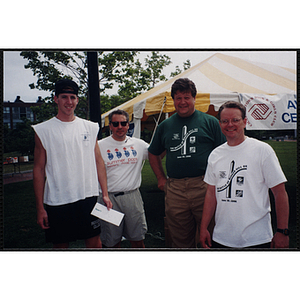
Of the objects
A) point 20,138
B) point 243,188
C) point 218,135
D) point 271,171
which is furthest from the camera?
point 20,138

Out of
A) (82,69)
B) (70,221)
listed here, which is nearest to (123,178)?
(70,221)

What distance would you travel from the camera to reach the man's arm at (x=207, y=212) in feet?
7.86

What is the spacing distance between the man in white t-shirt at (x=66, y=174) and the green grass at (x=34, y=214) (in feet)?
0.52

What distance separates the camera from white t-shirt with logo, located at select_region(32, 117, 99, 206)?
98.0 inches

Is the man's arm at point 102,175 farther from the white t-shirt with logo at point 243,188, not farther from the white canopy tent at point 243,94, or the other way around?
the white t-shirt with logo at point 243,188

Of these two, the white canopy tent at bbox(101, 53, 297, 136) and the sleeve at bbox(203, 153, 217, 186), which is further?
the white canopy tent at bbox(101, 53, 297, 136)

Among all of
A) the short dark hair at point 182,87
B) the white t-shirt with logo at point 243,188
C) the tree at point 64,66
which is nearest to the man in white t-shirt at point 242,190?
the white t-shirt with logo at point 243,188

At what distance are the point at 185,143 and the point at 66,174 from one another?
1231mm

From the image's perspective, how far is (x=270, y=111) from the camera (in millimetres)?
2971

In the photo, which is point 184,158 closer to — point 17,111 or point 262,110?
point 262,110

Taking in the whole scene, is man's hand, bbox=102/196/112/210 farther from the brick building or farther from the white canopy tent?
the brick building

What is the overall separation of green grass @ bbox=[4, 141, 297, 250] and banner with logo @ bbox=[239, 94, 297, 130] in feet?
0.96

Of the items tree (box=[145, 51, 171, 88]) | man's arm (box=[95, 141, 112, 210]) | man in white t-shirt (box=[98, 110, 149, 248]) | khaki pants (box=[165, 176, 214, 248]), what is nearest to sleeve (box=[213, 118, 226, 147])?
khaki pants (box=[165, 176, 214, 248])
